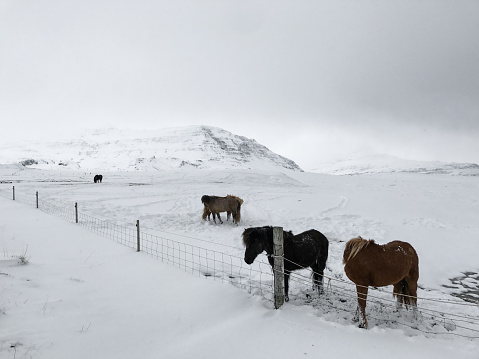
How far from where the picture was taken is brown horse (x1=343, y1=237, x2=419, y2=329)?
4.29m

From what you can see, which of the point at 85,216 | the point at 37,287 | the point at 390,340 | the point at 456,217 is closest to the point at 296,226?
the point at 456,217

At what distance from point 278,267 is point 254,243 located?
63 centimetres

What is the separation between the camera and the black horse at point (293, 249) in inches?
206

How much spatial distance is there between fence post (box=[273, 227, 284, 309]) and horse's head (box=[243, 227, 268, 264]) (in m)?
0.32

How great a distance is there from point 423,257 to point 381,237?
209cm

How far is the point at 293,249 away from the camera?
5387mm

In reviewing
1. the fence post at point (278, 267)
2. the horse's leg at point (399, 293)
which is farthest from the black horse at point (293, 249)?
the horse's leg at point (399, 293)

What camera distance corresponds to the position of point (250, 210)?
1554 cm

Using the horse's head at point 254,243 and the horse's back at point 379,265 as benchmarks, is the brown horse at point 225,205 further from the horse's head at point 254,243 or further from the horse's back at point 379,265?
the horse's back at point 379,265

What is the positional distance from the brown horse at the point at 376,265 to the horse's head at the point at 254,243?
4.91 ft

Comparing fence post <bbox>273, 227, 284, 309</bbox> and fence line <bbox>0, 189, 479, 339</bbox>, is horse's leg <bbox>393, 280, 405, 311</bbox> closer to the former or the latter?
fence line <bbox>0, 189, 479, 339</bbox>

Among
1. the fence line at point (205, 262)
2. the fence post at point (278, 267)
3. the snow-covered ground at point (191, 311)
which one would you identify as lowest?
the fence line at point (205, 262)

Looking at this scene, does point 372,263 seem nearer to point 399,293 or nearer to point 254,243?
point 399,293

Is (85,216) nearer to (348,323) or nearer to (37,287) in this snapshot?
(37,287)
